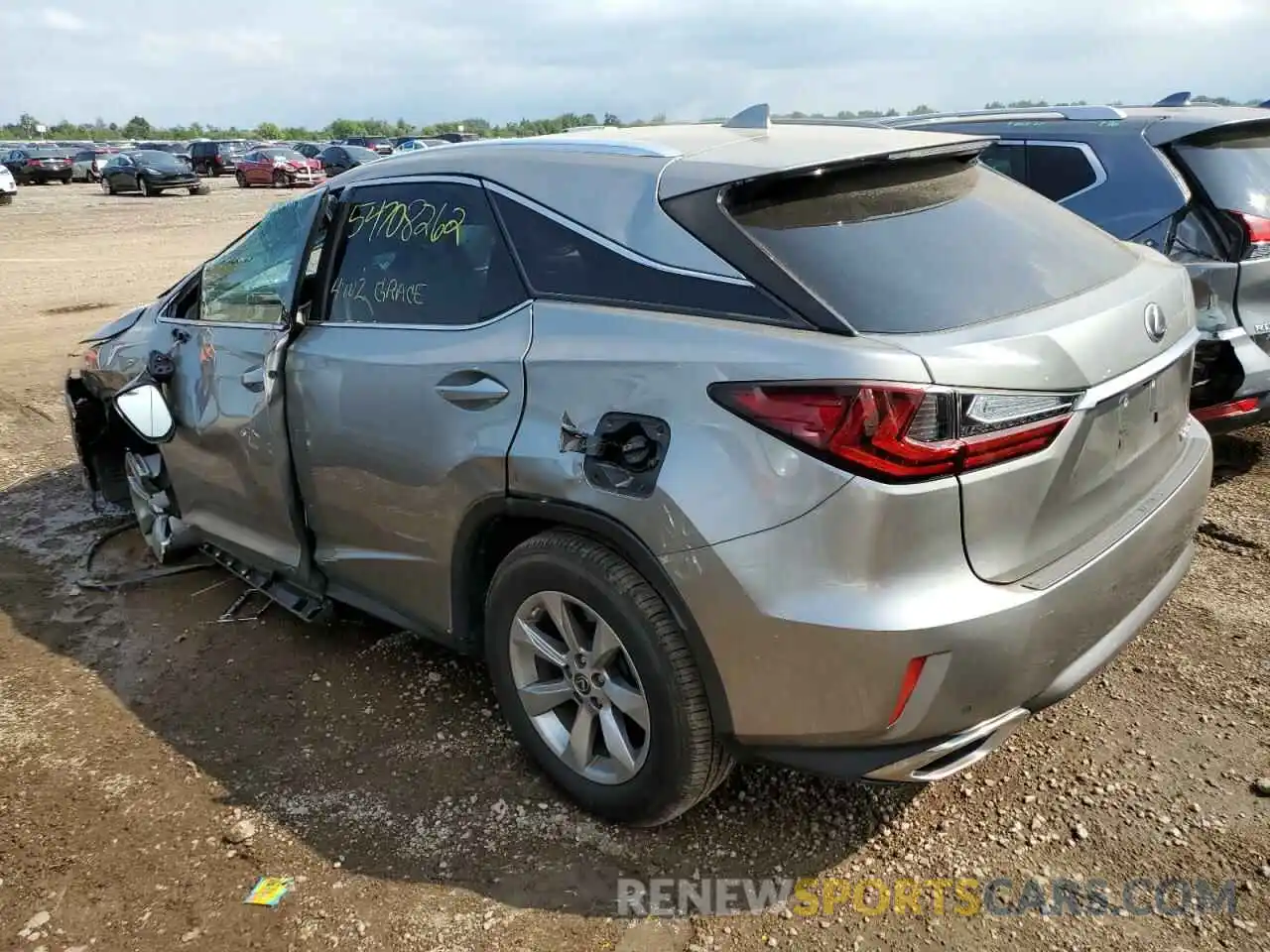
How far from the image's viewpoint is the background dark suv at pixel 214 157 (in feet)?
133

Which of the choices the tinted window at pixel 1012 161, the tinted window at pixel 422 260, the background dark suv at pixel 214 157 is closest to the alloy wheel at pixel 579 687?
the tinted window at pixel 422 260

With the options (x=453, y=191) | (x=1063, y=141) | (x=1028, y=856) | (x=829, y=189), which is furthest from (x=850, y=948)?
(x=1063, y=141)

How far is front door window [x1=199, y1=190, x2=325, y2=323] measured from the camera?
3502mm

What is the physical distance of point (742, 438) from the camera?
7.14 feet

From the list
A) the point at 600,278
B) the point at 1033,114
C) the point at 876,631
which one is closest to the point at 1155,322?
the point at 876,631

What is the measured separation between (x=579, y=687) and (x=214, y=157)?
4366cm

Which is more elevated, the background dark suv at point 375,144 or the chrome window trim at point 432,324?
the chrome window trim at point 432,324

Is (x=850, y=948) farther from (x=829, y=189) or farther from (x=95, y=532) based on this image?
(x=95, y=532)

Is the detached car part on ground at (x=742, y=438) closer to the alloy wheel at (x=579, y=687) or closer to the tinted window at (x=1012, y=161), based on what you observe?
the alloy wheel at (x=579, y=687)

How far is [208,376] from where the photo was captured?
3.79 meters

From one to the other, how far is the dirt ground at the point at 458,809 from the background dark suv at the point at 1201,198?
81 cm

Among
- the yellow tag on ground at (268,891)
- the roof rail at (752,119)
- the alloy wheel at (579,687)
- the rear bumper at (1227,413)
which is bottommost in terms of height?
the yellow tag on ground at (268,891)

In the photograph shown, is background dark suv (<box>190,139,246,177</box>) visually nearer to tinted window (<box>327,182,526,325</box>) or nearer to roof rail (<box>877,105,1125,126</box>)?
roof rail (<box>877,105,1125,126</box>)

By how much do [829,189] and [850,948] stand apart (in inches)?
71.5
